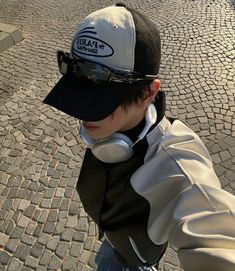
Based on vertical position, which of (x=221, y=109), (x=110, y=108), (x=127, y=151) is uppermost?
(x=110, y=108)

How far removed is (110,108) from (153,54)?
333 mm

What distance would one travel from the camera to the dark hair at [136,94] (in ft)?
5.17

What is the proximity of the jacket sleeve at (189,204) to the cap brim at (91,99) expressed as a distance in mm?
334

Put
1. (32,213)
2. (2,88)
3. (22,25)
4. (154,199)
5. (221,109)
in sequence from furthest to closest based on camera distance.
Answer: (22,25)
(2,88)
(221,109)
(32,213)
(154,199)

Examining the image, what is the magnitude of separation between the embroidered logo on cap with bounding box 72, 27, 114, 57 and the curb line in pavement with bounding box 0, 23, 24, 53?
521 cm

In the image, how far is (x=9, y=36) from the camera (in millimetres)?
6297

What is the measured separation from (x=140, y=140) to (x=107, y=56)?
467 mm

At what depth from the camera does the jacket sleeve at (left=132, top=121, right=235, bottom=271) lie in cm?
123

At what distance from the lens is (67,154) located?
13.2 feet

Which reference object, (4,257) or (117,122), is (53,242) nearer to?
(4,257)

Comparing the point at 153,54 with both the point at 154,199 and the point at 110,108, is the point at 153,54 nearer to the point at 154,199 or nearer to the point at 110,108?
the point at 110,108

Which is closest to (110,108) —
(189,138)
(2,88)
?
(189,138)

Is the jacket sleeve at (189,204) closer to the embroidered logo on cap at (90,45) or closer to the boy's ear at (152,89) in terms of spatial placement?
the boy's ear at (152,89)

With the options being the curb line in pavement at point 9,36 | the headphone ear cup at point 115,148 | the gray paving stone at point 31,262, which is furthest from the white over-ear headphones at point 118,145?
the curb line in pavement at point 9,36
